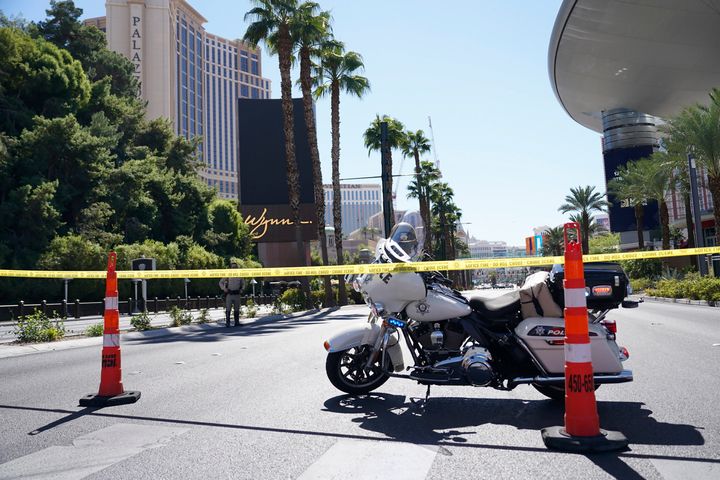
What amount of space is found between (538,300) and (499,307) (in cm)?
33

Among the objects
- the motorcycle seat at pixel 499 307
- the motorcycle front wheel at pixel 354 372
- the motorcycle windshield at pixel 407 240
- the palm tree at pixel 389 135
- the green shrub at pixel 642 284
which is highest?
the palm tree at pixel 389 135

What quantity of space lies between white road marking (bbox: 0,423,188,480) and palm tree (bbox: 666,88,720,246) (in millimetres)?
31073

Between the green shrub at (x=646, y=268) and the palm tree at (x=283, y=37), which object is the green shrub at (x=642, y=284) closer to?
the green shrub at (x=646, y=268)

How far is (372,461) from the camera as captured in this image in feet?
12.9

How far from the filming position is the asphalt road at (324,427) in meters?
3.79

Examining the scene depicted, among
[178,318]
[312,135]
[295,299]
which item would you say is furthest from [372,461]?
[312,135]

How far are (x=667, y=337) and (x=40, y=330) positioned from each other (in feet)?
41.9

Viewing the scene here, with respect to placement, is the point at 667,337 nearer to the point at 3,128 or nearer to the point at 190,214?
the point at 3,128

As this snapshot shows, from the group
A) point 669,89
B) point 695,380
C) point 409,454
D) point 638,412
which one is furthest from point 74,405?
point 669,89

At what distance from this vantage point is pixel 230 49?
195 m

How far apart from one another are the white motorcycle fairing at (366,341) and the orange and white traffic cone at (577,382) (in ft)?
5.97

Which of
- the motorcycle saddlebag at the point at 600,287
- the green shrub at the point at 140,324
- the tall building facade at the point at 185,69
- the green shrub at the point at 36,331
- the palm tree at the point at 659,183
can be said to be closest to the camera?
the motorcycle saddlebag at the point at 600,287

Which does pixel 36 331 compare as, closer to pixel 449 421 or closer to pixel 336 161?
pixel 449 421

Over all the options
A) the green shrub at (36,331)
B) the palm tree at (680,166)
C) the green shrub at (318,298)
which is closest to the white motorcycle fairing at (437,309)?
the green shrub at (36,331)
